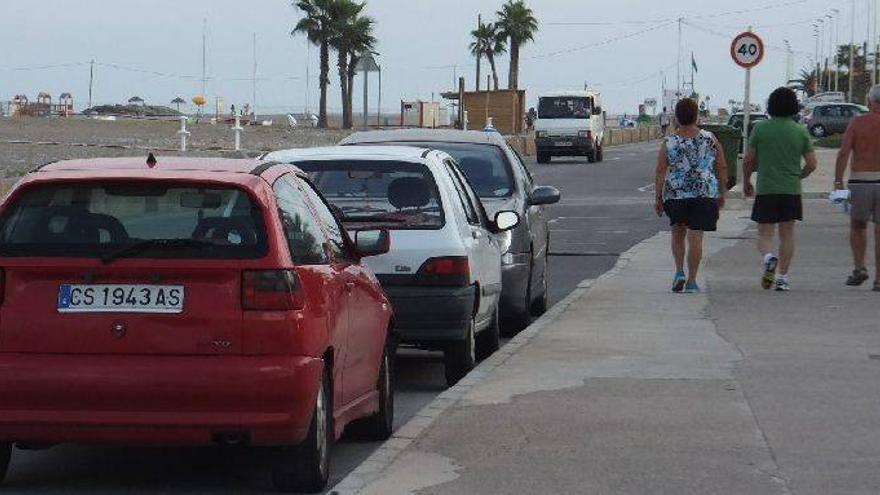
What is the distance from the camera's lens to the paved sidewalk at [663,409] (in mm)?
8281

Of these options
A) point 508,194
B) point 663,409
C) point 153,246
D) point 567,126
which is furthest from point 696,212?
point 567,126

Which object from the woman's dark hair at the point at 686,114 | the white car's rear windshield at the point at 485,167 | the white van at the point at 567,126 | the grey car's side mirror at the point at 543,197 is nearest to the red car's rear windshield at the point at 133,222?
the grey car's side mirror at the point at 543,197

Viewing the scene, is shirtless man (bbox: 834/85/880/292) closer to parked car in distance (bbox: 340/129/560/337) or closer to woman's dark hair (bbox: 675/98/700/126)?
woman's dark hair (bbox: 675/98/700/126)

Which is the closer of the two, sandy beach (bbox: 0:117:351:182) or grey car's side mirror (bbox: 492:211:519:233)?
grey car's side mirror (bbox: 492:211:519:233)

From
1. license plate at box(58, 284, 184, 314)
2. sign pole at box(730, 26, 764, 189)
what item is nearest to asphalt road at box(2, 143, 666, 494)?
license plate at box(58, 284, 184, 314)

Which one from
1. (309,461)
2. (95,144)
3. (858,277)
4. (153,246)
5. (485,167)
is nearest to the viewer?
(153,246)

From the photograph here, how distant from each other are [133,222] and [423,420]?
7.42 ft

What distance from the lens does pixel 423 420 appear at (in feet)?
32.3

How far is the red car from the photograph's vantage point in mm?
7941

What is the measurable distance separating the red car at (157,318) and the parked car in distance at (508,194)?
7033 mm

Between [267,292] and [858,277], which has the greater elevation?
[267,292]

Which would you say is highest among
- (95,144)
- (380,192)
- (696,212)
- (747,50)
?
(747,50)

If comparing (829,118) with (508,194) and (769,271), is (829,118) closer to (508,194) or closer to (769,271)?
(769,271)

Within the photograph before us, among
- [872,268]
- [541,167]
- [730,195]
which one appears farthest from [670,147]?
[541,167]
